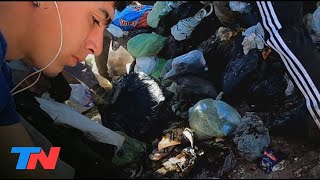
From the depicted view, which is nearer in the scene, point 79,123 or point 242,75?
point 79,123

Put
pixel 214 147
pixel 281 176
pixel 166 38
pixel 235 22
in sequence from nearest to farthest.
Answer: pixel 281 176 < pixel 214 147 < pixel 235 22 < pixel 166 38

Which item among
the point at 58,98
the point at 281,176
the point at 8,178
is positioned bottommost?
the point at 281,176

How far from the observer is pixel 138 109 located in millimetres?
2477

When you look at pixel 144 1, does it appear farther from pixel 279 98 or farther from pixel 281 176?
pixel 281 176

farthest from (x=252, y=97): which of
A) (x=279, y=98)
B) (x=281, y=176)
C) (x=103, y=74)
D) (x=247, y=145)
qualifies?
(x=103, y=74)

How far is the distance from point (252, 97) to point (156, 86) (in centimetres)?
56

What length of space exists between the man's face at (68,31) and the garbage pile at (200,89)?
0.79m

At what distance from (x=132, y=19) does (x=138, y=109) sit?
32.5 inches

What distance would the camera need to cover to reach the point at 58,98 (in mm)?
2389

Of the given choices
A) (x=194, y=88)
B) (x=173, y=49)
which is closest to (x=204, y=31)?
(x=173, y=49)

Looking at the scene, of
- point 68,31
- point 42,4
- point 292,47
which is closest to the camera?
point 42,4

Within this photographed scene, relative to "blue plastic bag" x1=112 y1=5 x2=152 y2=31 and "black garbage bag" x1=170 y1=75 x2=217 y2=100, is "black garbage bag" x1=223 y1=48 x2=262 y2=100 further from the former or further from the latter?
"blue plastic bag" x1=112 y1=5 x2=152 y2=31

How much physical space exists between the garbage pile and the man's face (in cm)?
79

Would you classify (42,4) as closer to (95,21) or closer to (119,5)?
(95,21)
